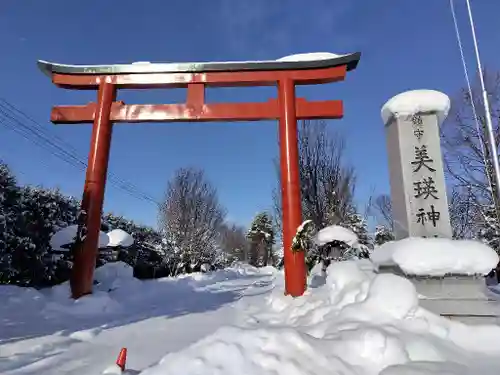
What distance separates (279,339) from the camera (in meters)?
3.32

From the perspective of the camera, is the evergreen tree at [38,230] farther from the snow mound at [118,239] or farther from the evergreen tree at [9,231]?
the snow mound at [118,239]

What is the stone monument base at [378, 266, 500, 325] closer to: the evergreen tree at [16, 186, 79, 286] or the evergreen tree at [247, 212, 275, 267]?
the evergreen tree at [16, 186, 79, 286]

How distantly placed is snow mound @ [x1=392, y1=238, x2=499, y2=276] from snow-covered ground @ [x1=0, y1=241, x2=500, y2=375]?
492 mm

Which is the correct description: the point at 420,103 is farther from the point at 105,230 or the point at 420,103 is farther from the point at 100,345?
the point at 105,230

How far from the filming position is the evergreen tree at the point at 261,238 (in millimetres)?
43750

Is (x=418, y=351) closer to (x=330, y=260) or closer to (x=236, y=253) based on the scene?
(x=330, y=260)

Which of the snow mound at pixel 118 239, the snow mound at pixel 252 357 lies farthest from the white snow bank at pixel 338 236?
the snow mound at pixel 118 239

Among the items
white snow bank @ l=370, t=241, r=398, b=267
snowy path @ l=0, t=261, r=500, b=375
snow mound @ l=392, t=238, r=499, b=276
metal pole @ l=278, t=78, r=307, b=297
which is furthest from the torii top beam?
snow mound @ l=392, t=238, r=499, b=276

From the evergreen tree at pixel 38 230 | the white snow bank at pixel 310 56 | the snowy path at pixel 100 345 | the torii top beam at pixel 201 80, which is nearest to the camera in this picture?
the snowy path at pixel 100 345

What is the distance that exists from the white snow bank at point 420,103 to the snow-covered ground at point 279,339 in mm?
2993

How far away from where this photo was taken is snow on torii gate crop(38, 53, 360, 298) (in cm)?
905

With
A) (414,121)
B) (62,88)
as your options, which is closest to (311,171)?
(414,121)

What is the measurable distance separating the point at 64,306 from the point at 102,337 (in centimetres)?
332

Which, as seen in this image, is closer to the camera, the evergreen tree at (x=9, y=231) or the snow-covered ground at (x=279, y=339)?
the snow-covered ground at (x=279, y=339)
